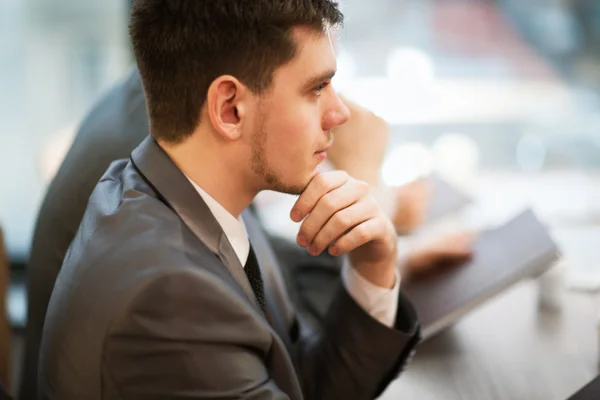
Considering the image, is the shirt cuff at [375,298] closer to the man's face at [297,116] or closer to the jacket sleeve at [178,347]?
the man's face at [297,116]

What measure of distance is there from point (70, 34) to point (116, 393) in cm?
205

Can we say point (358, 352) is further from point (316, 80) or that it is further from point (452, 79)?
point (452, 79)

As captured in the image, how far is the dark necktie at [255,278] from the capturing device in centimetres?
100

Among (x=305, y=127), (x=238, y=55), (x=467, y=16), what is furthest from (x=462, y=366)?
(x=467, y=16)

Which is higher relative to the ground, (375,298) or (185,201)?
(185,201)

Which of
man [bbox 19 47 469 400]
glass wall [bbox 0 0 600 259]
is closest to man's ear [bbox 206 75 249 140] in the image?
man [bbox 19 47 469 400]

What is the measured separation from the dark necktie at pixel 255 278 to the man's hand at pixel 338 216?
8 centimetres

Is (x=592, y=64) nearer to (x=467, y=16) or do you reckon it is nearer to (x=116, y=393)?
(x=467, y=16)

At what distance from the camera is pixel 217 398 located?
788 mm

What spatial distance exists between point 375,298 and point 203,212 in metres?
0.35

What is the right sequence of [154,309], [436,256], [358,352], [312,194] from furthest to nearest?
[436,256]
[358,352]
[312,194]
[154,309]

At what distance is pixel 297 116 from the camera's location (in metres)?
0.92

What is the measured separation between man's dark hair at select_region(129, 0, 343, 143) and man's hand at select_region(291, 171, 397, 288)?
0.19 metres

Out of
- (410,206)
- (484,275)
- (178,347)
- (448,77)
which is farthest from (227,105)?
(448,77)
